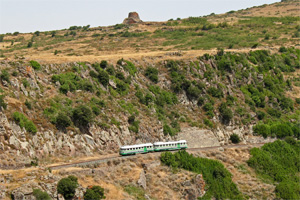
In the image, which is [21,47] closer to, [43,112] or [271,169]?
→ [43,112]

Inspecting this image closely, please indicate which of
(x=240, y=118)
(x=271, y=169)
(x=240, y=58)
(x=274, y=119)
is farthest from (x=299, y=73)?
(x=271, y=169)

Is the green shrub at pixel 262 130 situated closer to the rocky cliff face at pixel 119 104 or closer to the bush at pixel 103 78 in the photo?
the rocky cliff face at pixel 119 104

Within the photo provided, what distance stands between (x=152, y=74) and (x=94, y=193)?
44.6m

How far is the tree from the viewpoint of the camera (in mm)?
41781

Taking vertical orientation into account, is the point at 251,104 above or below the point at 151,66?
below

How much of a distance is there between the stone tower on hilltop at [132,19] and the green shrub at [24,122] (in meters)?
122

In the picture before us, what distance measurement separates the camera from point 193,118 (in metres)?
79.1

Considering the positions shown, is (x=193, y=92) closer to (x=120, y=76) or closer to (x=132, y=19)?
(x=120, y=76)

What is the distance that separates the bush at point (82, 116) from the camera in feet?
191

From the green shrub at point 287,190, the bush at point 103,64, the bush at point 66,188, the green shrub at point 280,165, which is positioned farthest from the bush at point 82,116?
the green shrub at point 287,190

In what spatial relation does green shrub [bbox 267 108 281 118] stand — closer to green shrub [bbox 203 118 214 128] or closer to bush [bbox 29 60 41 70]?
green shrub [bbox 203 118 214 128]

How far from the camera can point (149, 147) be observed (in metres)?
56.9

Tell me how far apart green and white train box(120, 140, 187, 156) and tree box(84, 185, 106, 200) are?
11.5 meters

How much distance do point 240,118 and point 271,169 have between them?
22191 mm
